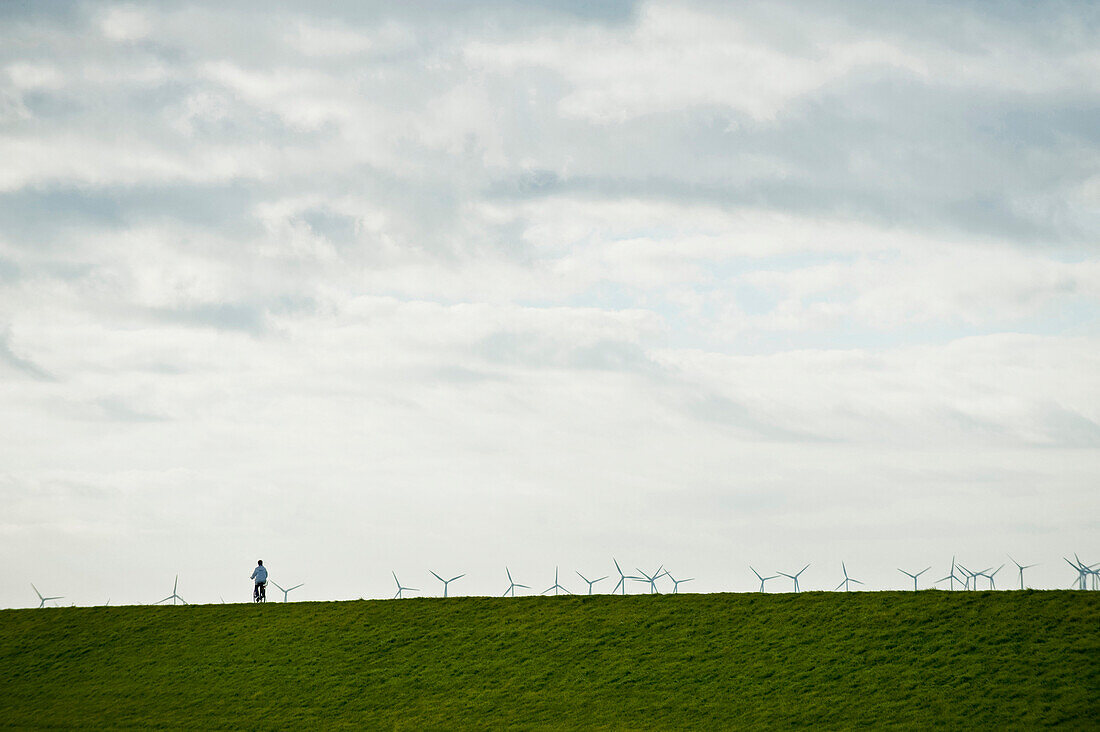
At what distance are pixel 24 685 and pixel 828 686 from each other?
43610mm

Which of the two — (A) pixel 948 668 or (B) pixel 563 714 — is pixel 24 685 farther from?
(A) pixel 948 668

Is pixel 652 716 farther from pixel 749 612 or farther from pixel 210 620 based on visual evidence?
pixel 210 620

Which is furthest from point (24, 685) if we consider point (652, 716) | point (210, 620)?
point (652, 716)

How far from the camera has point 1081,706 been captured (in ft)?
148

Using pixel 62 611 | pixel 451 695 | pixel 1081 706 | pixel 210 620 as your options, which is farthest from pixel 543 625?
pixel 62 611

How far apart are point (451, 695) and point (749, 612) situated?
1699 centimetres

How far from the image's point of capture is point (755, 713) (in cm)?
4884

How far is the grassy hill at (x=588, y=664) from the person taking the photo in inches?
1925

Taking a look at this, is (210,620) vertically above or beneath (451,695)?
above

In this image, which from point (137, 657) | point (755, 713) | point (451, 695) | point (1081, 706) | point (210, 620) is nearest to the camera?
point (1081, 706)

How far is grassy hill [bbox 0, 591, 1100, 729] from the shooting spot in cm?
4891

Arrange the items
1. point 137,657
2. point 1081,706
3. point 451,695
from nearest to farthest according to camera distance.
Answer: point 1081,706, point 451,695, point 137,657

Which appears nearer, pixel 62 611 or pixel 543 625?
pixel 543 625

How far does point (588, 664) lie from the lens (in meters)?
57.1
